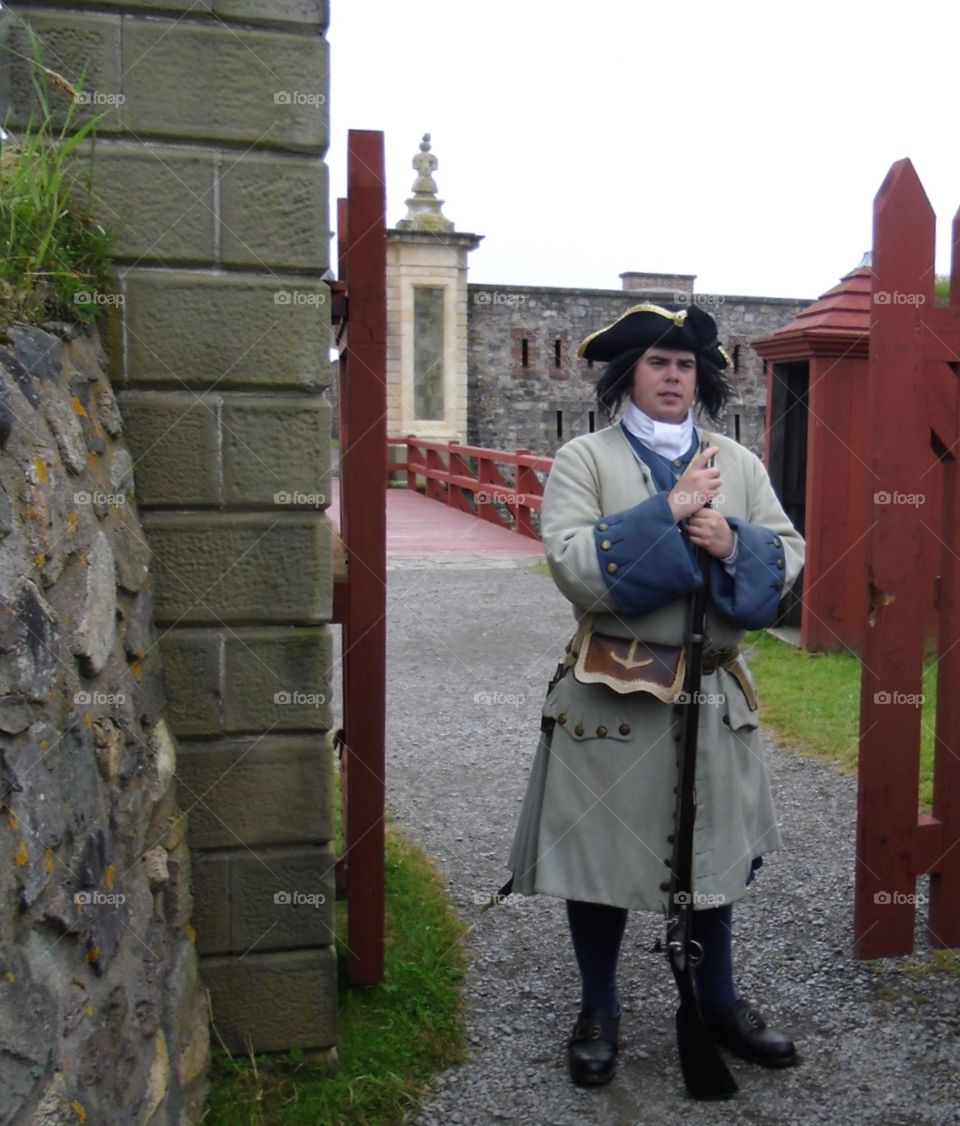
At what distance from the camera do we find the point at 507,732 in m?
5.82

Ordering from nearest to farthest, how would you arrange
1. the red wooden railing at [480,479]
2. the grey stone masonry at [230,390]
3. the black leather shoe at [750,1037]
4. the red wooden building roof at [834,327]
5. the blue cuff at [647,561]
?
the grey stone masonry at [230,390] < the blue cuff at [647,561] < the black leather shoe at [750,1037] < the red wooden building roof at [834,327] < the red wooden railing at [480,479]

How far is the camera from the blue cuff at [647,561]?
2568 mm

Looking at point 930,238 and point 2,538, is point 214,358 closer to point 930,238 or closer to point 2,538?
point 2,538

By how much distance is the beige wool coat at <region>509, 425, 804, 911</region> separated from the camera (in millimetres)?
2664

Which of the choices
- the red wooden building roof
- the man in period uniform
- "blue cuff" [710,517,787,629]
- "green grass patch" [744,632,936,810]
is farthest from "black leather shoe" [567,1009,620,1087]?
the red wooden building roof

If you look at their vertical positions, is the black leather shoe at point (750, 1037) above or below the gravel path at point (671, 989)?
above

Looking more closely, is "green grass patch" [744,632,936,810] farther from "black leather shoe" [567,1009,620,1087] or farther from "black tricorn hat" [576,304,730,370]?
"black tricorn hat" [576,304,730,370]

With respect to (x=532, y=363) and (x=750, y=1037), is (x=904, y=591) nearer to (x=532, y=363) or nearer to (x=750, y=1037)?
(x=750, y=1037)

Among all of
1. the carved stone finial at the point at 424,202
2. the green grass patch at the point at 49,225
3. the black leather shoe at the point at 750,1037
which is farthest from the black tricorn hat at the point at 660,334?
the carved stone finial at the point at 424,202

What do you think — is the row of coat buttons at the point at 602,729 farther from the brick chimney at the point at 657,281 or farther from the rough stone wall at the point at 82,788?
the brick chimney at the point at 657,281

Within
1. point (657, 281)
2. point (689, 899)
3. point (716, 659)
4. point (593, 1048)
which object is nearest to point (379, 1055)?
point (593, 1048)

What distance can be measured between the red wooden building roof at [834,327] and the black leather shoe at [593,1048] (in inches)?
190

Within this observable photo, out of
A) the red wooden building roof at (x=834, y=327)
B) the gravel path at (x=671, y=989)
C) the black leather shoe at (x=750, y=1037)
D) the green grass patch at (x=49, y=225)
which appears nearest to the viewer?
the green grass patch at (x=49, y=225)

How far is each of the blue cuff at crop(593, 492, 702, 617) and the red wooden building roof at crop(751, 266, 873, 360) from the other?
457 centimetres
